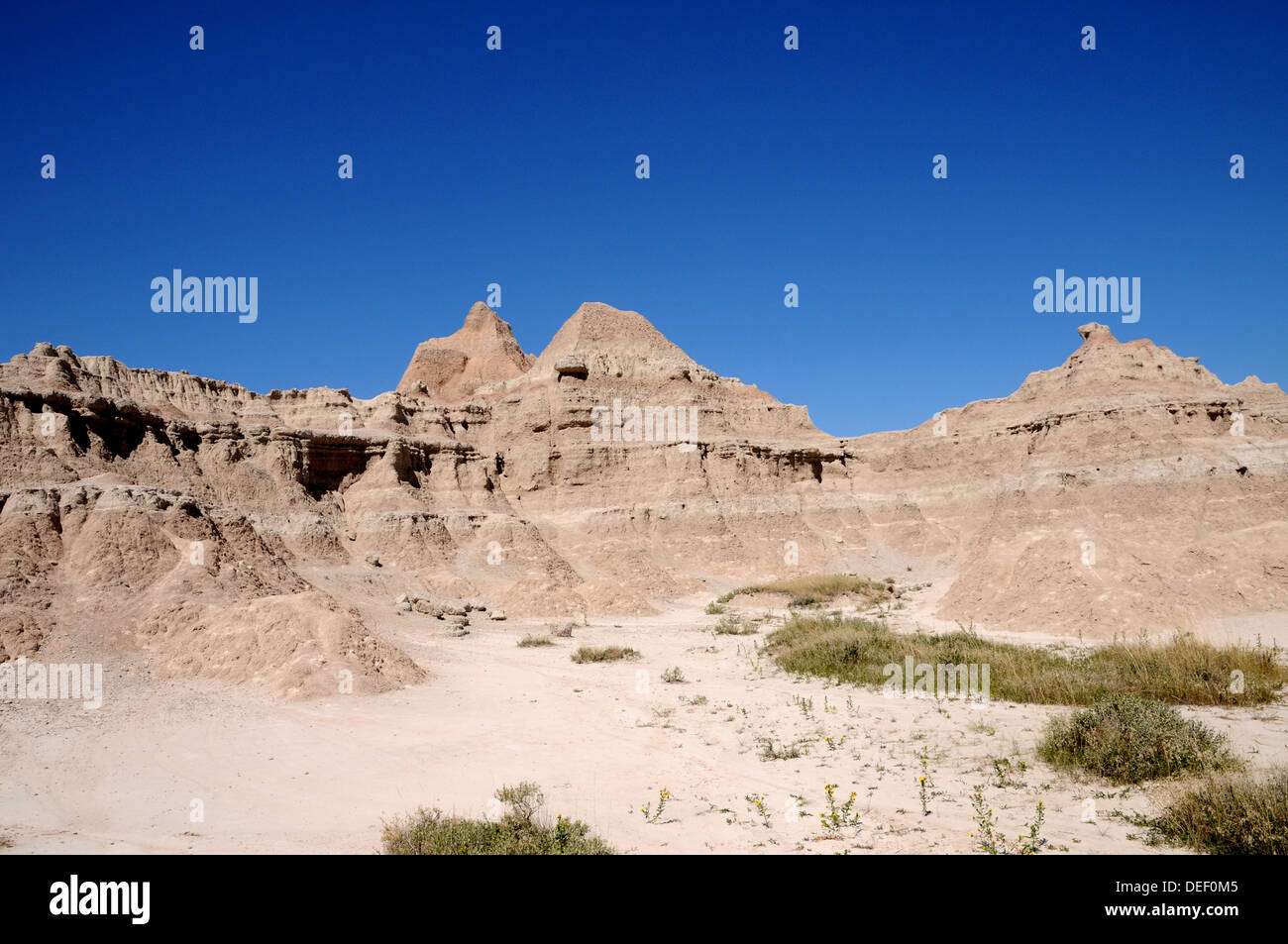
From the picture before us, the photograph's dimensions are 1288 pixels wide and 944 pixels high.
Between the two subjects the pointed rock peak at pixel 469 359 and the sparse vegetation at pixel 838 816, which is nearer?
the sparse vegetation at pixel 838 816

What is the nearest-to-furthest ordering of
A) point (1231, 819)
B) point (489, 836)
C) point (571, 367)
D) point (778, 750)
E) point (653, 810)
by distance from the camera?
point (1231, 819), point (489, 836), point (653, 810), point (778, 750), point (571, 367)

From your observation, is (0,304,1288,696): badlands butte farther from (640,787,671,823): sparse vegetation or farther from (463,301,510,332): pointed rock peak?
(463,301,510,332): pointed rock peak

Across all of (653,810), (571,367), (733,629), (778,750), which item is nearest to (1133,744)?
(778,750)

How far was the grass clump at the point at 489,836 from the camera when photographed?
19.4 feet

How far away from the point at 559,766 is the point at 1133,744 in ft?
22.4

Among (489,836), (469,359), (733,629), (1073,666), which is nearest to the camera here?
(489,836)

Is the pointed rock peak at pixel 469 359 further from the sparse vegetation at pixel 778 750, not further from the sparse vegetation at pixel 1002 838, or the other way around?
the sparse vegetation at pixel 1002 838

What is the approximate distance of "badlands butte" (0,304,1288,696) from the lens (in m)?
15.9

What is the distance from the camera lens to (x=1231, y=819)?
564cm

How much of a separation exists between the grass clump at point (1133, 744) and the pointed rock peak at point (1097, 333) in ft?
161

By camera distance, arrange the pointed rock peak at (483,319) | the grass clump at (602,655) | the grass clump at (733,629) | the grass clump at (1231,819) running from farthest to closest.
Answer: the pointed rock peak at (483,319), the grass clump at (733,629), the grass clump at (602,655), the grass clump at (1231,819)

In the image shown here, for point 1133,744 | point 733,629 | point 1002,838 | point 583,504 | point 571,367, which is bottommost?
point 733,629

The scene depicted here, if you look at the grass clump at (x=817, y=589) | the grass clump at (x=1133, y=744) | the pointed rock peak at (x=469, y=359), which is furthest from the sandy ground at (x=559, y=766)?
the pointed rock peak at (x=469, y=359)

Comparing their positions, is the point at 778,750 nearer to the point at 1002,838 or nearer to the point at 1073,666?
the point at 1002,838
